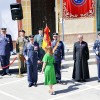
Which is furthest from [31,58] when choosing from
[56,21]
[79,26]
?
[79,26]

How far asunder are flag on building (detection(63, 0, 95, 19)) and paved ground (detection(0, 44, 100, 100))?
504cm

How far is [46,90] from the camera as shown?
12.1 metres

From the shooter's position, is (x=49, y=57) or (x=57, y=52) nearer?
(x=49, y=57)

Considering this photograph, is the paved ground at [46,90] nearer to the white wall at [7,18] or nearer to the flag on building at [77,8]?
the white wall at [7,18]

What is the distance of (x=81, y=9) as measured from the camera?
18250 millimetres

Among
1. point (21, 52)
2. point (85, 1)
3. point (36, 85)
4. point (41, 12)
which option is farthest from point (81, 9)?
point (36, 85)

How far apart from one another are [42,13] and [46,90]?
766 cm

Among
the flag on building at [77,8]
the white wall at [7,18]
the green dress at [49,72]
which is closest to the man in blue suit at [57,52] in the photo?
the green dress at [49,72]

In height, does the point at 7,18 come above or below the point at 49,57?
above

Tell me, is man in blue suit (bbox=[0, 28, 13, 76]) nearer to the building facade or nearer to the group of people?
the group of people

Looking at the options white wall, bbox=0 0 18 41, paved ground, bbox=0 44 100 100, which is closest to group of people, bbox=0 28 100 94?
paved ground, bbox=0 44 100 100

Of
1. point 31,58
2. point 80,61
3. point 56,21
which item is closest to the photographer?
point 31,58

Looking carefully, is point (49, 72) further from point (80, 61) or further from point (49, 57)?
point (80, 61)

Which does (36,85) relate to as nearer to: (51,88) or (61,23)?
(51,88)
